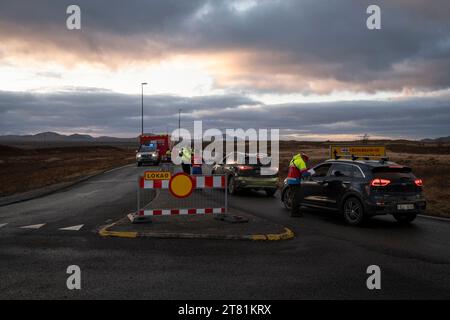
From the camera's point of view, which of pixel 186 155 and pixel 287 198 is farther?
pixel 186 155

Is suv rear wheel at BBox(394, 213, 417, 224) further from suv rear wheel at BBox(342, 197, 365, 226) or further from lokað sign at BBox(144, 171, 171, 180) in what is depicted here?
lokað sign at BBox(144, 171, 171, 180)

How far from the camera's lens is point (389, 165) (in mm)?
11320

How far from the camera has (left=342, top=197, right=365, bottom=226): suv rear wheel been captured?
36.9ft

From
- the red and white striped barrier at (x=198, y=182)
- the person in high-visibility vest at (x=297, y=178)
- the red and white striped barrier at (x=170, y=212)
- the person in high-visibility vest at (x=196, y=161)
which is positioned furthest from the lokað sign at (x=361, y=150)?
the red and white striped barrier at (x=170, y=212)

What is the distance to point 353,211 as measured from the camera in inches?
453

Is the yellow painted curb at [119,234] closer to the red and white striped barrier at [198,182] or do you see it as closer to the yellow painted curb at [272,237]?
the red and white striped barrier at [198,182]

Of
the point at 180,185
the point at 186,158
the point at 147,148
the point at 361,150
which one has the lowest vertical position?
the point at 180,185

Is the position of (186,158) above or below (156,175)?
above

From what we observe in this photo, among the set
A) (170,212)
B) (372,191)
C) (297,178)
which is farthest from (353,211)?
(170,212)

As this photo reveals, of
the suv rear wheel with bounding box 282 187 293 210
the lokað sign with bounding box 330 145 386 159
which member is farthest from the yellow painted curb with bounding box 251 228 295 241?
the lokað sign with bounding box 330 145 386 159

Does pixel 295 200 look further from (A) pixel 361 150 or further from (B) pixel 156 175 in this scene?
(A) pixel 361 150

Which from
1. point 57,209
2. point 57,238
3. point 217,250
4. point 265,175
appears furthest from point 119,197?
point 217,250

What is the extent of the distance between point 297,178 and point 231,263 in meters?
6.00

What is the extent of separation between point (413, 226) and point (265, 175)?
296 inches
